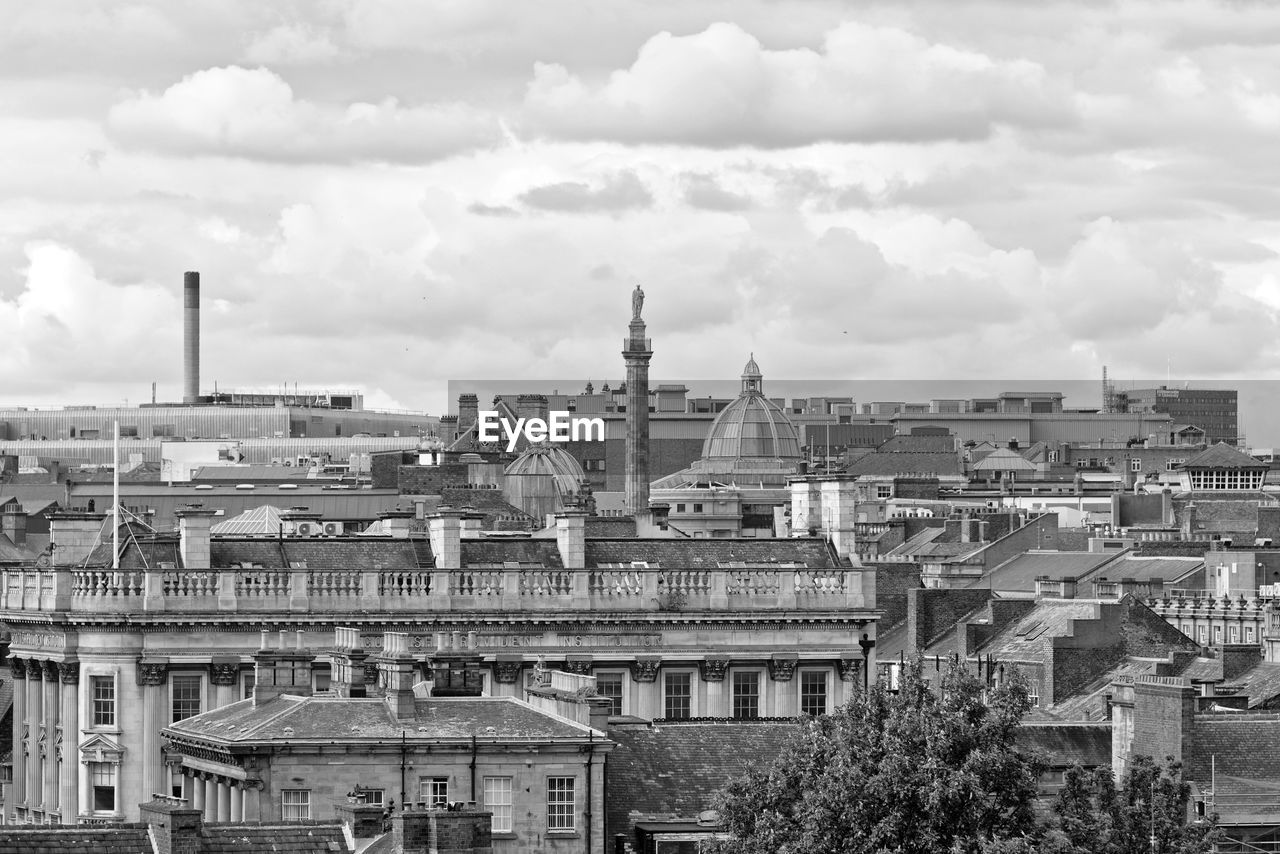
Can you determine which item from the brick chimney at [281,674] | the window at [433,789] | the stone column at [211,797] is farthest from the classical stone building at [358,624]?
the window at [433,789]

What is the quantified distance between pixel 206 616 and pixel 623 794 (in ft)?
70.7


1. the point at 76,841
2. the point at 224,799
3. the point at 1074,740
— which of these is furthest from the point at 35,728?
the point at 76,841

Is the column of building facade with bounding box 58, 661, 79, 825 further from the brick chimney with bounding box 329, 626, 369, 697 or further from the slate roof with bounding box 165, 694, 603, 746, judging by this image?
the slate roof with bounding box 165, 694, 603, 746

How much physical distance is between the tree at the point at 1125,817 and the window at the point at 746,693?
2692cm

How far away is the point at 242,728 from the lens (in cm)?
6475

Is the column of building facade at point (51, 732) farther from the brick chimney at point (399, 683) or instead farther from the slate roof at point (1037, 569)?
the slate roof at point (1037, 569)

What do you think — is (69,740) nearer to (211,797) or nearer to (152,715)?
(152,715)

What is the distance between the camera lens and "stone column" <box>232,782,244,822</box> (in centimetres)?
6250

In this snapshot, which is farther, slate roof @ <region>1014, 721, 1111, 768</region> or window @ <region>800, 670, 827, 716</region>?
window @ <region>800, 670, 827, 716</region>

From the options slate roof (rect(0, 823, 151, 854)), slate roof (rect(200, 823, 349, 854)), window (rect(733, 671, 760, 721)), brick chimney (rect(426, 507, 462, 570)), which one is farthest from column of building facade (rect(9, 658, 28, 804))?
slate roof (rect(0, 823, 151, 854))

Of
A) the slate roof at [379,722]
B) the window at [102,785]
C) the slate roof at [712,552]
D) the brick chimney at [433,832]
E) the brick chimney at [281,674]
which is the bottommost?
the window at [102,785]

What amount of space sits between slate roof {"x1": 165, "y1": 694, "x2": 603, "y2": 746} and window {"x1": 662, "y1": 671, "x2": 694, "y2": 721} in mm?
22390

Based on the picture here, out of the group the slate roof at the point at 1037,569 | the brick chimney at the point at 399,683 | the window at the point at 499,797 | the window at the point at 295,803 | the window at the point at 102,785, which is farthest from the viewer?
the slate roof at the point at 1037,569

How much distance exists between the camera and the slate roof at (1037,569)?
465ft
